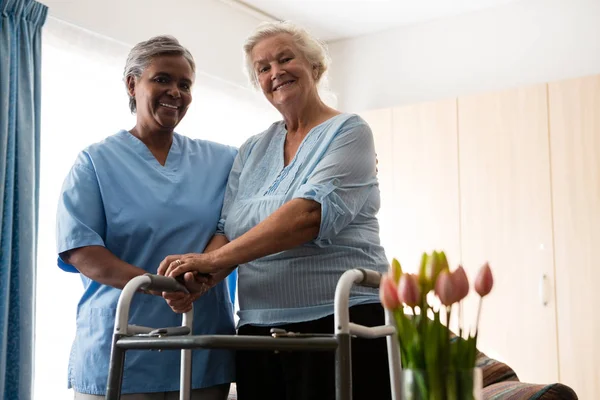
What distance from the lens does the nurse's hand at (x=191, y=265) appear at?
4.76 ft

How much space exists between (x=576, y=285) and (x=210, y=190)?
2.23 m

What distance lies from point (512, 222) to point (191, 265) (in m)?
2.50

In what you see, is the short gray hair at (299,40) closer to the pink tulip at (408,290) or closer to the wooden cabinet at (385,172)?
the pink tulip at (408,290)

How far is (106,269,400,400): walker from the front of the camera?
1.10 metres

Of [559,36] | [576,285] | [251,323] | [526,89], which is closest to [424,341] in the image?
[251,323]

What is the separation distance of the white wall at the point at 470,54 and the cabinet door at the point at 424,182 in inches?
20.1

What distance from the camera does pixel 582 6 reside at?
3980 millimetres

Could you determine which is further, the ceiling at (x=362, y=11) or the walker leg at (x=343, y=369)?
the ceiling at (x=362, y=11)

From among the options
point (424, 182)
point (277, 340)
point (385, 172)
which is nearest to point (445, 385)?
point (277, 340)

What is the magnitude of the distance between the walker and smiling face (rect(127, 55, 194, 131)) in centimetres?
55

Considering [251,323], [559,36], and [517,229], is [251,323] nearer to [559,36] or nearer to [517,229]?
[517,229]

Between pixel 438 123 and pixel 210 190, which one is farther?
pixel 438 123

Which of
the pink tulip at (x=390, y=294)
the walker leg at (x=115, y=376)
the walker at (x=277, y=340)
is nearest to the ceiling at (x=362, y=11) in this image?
the walker at (x=277, y=340)

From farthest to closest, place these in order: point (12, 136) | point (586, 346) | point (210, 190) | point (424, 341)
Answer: point (586, 346) < point (12, 136) < point (210, 190) < point (424, 341)
